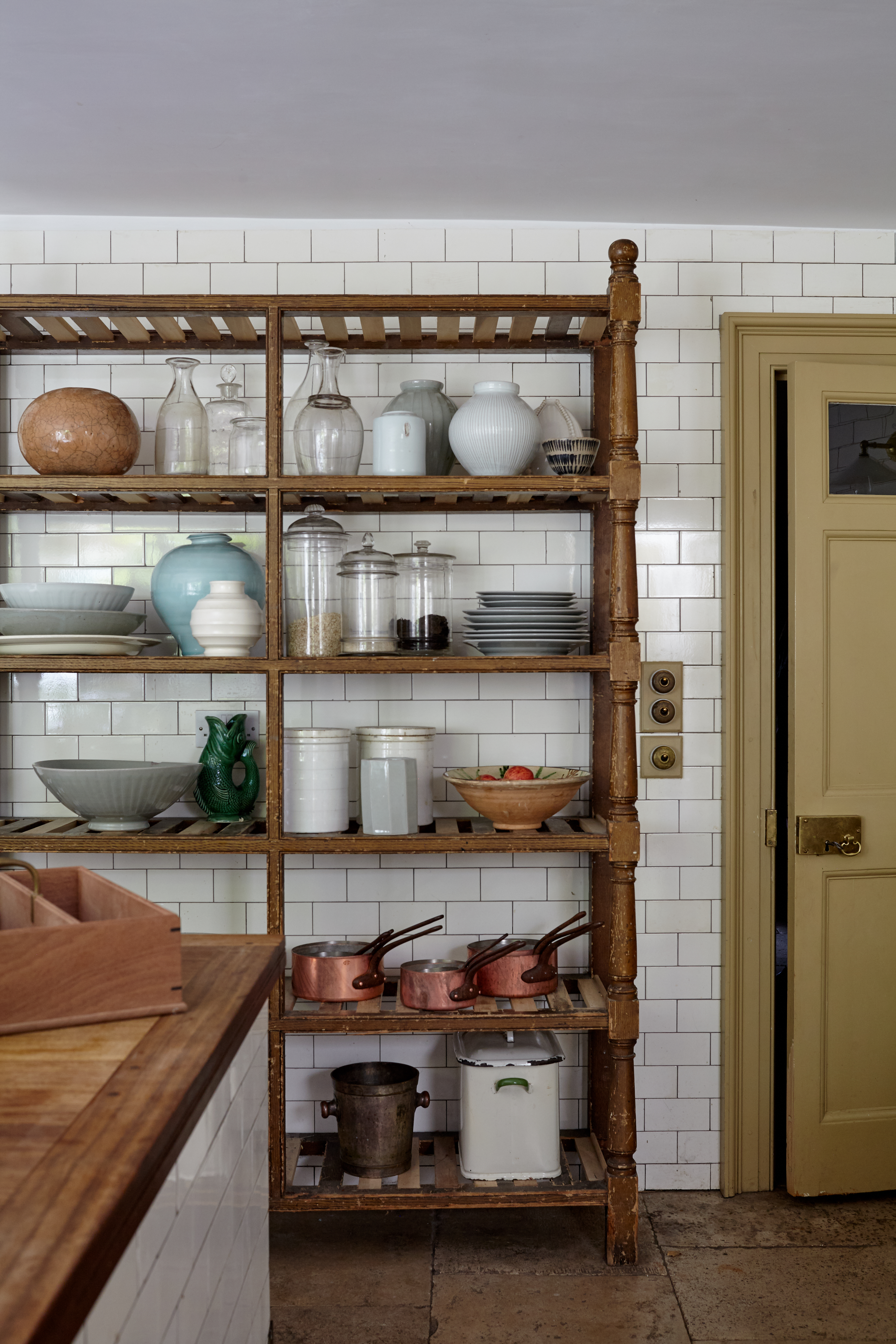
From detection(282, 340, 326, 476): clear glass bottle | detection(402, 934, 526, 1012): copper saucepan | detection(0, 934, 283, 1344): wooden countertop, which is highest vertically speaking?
detection(282, 340, 326, 476): clear glass bottle

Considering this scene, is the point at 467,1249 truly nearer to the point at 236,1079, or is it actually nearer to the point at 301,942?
the point at 301,942

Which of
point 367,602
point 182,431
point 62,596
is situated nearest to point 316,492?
point 367,602

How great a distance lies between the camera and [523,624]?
3.05 metres

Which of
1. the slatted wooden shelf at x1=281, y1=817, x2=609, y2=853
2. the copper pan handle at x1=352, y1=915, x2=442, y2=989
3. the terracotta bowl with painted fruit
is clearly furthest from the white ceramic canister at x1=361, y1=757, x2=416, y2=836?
the copper pan handle at x1=352, y1=915, x2=442, y2=989

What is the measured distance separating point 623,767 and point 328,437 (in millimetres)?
1212

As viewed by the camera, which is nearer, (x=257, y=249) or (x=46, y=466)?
(x=46, y=466)

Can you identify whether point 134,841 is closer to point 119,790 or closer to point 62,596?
point 119,790

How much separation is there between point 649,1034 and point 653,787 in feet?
2.54

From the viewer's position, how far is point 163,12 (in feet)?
7.38

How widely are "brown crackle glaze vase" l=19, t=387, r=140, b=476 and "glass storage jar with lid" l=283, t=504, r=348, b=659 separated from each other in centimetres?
52

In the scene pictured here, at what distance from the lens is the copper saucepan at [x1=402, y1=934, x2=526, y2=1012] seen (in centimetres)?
296

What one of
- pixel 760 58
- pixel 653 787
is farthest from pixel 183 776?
pixel 760 58

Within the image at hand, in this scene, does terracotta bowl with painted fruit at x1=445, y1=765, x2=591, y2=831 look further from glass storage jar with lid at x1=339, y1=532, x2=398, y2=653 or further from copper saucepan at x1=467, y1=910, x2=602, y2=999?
glass storage jar with lid at x1=339, y1=532, x2=398, y2=653

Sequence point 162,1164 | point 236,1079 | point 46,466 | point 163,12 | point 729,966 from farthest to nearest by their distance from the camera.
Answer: point 729,966
point 46,466
point 163,12
point 236,1079
point 162,1164
